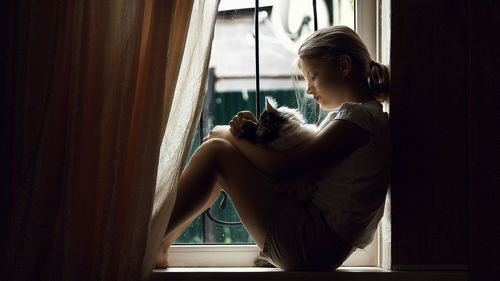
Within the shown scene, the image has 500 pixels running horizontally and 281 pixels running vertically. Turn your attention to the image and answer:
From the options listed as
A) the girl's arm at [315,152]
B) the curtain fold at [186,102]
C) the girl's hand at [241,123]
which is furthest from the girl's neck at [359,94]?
the curtain fold at [186,102]

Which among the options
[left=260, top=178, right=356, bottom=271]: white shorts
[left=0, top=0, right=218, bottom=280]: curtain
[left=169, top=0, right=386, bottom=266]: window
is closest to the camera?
[left=0, top=0, right=218, bottom=280]: curtain

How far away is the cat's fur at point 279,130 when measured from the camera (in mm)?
1224

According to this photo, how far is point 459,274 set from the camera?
1.25 meters

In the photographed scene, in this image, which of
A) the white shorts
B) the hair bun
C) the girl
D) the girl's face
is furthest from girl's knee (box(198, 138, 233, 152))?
the hair bun

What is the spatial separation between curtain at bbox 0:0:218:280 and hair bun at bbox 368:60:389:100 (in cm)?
55

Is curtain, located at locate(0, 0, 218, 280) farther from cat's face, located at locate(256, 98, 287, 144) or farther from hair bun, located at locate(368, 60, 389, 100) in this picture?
hair bun, located at locate(368, 60, 389, 100)

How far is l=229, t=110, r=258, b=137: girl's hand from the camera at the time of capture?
128 centimetres

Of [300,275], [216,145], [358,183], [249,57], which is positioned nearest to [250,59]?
[249,57]

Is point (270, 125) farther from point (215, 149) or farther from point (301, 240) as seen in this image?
point (301, 240)

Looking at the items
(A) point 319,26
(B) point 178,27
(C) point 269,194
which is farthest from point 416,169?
(B) point 178,27

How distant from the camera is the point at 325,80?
1338 mm

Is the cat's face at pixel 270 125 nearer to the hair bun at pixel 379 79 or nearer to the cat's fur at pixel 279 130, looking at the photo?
the cat's fur at pixel 279 130

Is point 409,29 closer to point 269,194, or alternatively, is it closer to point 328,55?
point 328,55

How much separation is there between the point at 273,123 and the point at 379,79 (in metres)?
0.32
